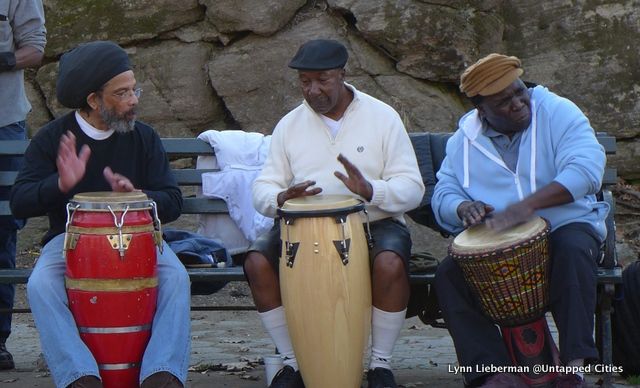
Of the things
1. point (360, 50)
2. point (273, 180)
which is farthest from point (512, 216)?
point (360, 50)

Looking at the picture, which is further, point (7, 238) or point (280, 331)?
point (7, 238)

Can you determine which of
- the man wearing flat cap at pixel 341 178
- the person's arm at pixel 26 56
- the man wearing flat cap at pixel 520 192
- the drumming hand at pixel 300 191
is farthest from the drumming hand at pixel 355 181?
the person's arm at pixel 26 56

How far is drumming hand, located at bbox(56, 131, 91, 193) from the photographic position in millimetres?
4871

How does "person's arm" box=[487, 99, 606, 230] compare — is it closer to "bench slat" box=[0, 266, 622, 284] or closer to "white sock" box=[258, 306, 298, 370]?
"bench slat" box=[0, 266, 622, 284]

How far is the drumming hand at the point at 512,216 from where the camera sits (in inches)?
189

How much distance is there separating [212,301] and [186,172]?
6.22ft

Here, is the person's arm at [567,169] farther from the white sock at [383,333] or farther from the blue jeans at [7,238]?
the blue jeans at [7,238]

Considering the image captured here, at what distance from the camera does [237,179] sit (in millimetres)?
5926

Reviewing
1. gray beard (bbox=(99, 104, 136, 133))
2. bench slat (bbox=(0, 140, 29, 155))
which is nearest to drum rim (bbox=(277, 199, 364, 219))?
gray beard (bbox=(99, 104, 136, 133))

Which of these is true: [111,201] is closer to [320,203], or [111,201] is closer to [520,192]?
[320,203]

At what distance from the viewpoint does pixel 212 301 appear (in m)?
7.73

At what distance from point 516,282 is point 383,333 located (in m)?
0.61

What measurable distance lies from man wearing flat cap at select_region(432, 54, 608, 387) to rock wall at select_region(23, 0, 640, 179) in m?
2.83

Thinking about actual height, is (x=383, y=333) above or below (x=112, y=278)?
below
